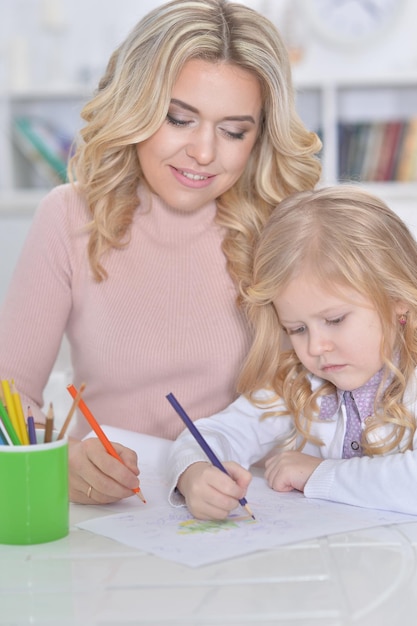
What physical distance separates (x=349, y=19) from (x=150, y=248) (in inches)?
95.9

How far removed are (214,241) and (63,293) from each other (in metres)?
0.28

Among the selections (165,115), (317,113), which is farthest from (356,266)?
(317,113)

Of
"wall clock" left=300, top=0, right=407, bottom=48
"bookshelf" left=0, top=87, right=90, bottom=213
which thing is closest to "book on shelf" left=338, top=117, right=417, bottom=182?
"wall clock" left=300, top=0, right=407, bottom=48

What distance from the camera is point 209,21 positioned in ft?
4.99

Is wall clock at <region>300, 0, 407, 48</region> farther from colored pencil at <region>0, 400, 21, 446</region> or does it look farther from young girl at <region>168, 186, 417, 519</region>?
colored pencil at <region>0, 400, 21, 446</region>

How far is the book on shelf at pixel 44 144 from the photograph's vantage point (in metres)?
3.92

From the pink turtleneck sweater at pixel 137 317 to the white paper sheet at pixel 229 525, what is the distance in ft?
1.19

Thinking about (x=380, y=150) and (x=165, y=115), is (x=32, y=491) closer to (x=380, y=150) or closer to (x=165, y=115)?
(x=165, y=115)

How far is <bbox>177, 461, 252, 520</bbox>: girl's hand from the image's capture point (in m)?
1.13

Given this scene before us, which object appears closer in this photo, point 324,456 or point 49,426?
point 49,426

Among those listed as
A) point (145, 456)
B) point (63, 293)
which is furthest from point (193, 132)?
point (145, 456)

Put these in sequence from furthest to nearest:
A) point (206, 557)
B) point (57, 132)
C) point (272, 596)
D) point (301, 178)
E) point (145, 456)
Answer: point (57, 132) → point (301, 178) → point (145, 456) → point (206, 557) → point (272, 596)

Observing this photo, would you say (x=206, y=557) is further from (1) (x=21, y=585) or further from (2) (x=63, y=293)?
(2) (x=63, y=293)

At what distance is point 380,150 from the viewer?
3754 millimetres
